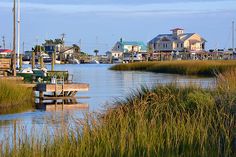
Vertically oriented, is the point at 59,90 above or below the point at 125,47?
below

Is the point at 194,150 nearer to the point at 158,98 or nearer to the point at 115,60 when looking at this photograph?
the point at 158,98

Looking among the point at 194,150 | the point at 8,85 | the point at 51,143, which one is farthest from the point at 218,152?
the point at 8,85

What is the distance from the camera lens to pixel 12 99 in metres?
24.0

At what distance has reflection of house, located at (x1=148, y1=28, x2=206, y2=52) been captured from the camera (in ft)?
490

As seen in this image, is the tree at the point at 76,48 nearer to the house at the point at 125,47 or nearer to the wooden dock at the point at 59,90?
the house at the point at 125,47

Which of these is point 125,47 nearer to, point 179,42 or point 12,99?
point 179,42

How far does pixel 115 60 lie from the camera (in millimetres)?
163000

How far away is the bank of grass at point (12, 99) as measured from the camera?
23.1 meters

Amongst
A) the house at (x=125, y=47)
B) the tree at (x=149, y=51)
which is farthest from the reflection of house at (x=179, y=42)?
the house at (x=125, y=47)

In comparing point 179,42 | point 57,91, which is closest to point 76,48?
point 179,42

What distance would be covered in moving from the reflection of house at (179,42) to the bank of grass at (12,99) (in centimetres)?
12238

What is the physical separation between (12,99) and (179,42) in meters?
127

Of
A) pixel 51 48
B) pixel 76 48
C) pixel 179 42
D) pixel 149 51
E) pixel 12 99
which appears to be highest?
pixel 179 42

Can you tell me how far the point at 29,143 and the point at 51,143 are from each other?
22.5 inches
